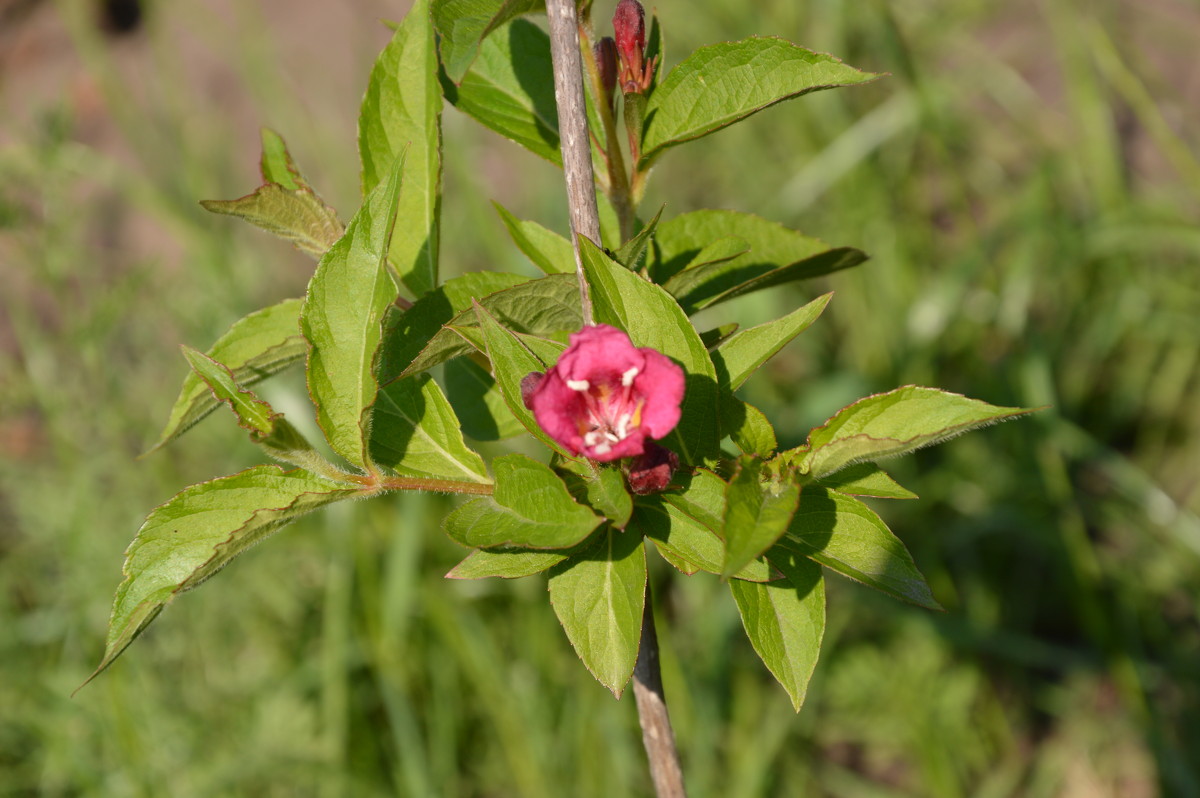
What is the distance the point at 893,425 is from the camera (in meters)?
0.80

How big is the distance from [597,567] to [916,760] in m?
2.24

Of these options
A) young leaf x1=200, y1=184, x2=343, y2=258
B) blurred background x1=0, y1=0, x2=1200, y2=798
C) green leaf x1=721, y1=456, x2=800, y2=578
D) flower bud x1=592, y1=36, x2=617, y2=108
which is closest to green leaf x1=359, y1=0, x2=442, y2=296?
young leaf x1=200, y1=184, x2=343, y2=258

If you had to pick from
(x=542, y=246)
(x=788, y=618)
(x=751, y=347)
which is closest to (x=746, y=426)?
(x=751, y=347)

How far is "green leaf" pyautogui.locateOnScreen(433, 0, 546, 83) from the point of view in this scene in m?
0.84

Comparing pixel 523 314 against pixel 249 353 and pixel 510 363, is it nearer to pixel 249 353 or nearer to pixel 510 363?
pixel 510 363

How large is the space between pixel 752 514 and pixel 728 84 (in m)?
0.41

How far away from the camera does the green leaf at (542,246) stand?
996 mm

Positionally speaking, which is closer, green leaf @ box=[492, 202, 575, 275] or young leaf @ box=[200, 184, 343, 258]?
young leaf @ box=[200, 184, 343, 258]

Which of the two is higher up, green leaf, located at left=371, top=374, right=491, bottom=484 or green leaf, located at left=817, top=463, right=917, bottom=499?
green leaf, located at left=371, top=374, right=491, bottom=484

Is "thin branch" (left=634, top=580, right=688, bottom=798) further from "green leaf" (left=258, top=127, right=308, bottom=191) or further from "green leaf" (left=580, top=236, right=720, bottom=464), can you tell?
"green leaf" (left=258, top=127, right=308, bottom=191)

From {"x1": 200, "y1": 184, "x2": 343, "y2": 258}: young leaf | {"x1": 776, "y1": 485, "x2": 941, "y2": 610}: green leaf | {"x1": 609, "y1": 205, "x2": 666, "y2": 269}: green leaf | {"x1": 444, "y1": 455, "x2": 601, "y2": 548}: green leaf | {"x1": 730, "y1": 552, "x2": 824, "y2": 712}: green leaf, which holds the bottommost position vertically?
{"x1": 730, "y1": 552, "x2": 824, "y2": 712}: green leaf

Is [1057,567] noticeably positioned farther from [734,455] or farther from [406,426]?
[406,426]

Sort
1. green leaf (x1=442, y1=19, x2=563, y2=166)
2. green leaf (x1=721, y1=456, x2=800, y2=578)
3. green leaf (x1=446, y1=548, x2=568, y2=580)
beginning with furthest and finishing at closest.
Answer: green leaf (x1=442, y1=19, x2=563, y2=166) < green leaf (x1=446, y1=548, x2=568, y2=580) < green leaf (x1=721, y1=456, x2=800, y2=578)

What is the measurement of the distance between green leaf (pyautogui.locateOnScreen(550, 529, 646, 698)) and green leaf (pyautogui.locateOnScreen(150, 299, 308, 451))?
0.37 meters
